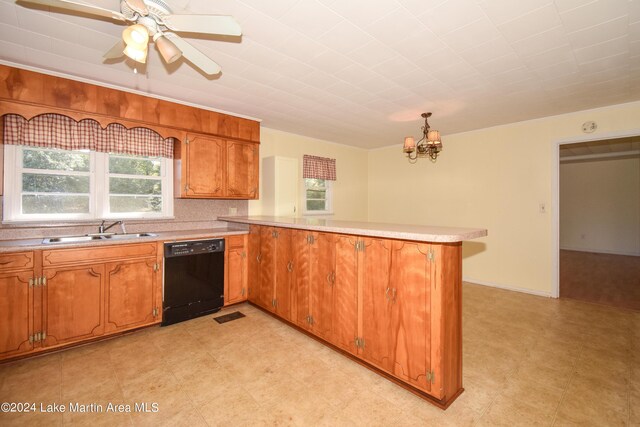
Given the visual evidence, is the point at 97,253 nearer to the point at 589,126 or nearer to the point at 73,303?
the point at 73,303

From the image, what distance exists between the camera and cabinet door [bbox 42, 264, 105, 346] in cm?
240

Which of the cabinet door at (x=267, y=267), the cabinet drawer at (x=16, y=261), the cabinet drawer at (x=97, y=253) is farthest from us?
the cabinet door at (x=267, y=267)

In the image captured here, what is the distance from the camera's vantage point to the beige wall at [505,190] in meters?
3.94

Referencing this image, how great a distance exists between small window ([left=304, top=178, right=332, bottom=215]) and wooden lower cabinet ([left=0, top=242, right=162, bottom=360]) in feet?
9.48

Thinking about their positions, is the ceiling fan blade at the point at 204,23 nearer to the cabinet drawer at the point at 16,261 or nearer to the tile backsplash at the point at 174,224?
the cabinet drawer at the point at 16,261

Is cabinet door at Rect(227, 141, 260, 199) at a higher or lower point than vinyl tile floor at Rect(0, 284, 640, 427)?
higher

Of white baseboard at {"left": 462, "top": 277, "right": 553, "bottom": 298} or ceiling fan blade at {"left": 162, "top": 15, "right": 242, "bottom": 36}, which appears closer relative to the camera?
ceiling fan blade at {"left": 162, "top": 15, "right": 242, "bottom": 36}

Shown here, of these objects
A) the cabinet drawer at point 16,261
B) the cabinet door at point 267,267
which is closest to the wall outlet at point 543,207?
the cabinet door at point 267,267

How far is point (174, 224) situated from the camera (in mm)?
3629

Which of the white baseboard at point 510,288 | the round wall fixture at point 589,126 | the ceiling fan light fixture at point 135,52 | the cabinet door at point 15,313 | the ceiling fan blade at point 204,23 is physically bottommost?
the white baseboard at point 510,288

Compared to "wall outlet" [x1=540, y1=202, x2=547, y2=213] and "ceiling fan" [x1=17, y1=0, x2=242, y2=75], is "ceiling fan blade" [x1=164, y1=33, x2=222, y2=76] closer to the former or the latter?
"ceiling fan" [x1=17, y1=0, x2=242, y2=75]

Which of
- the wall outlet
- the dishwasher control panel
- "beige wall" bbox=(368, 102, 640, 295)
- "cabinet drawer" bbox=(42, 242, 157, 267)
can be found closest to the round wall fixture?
"beige wall" bbox=(368, 102, 640, 295)

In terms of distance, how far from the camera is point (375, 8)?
1844 mm

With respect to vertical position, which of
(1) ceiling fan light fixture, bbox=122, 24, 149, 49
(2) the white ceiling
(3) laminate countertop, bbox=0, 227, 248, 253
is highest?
(2) the white ceiling
